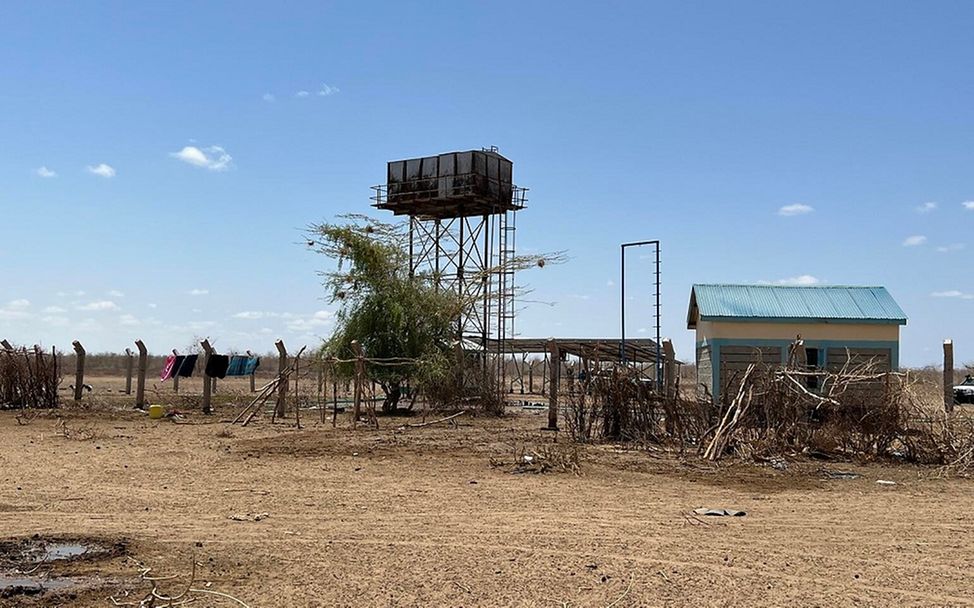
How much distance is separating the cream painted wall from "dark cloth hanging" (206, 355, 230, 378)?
12588 millimetres

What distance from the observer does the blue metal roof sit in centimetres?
→ 2250

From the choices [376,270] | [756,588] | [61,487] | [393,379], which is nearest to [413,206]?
[376,270]

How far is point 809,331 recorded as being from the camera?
22609mm

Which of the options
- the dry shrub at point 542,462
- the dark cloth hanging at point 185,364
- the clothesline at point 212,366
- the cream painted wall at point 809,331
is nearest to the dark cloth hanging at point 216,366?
the clothesline at point 212,366

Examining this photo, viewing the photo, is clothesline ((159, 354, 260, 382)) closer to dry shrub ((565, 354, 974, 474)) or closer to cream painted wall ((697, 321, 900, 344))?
cream painted wall ((697, 321, 900, 344))

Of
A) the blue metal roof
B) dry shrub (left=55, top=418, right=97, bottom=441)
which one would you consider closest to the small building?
the blue metal roof

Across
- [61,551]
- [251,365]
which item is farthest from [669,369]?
[251,365]

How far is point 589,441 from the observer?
16766mm

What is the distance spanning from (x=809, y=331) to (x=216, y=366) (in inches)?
586

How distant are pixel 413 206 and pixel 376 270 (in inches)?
201

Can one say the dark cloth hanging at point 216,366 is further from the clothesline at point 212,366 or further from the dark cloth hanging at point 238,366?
the dark cloth hanging at point 238,366

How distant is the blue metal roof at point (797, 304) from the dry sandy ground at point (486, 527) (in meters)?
8.64

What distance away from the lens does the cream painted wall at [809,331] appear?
22500 mm

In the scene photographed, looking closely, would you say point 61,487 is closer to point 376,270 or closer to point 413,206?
point 376,270
